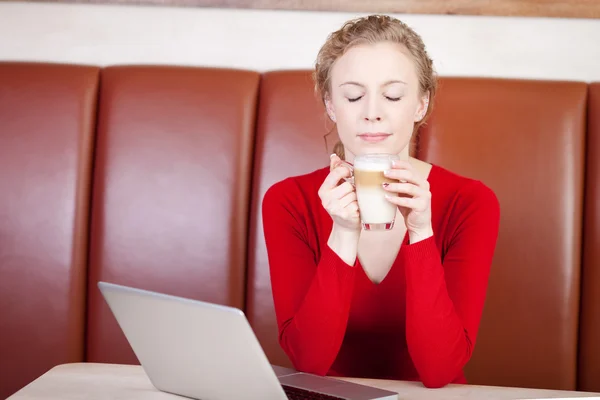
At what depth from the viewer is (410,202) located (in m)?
1.22

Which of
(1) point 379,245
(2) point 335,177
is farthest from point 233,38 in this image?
(2) point 335,177

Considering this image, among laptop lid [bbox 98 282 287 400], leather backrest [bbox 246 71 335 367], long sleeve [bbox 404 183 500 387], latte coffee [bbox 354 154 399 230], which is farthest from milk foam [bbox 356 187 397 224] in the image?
leather backrest [bbox 246 71 335 367]

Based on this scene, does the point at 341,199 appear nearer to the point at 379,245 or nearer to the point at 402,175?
the point at 402,175

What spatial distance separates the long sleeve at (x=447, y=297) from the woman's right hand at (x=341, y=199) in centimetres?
11

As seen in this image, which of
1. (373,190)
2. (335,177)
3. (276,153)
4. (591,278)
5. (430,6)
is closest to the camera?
(373,190)

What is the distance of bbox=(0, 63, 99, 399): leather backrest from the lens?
191cm

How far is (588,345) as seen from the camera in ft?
5.99

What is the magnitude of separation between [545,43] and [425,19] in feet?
1.09

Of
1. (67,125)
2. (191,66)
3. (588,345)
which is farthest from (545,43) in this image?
(67,125)

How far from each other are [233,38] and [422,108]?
0.73 metres

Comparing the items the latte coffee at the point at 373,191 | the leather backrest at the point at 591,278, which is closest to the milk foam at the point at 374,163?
the latte coffee at the point at 373,191

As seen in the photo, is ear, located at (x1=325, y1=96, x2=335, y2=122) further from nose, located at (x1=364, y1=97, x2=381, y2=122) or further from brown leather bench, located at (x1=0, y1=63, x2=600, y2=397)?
brown leather bench, located at (x1=0, y1=63, x2=600, y2=397)

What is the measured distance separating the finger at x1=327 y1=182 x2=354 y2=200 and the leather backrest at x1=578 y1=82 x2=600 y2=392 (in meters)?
0.84

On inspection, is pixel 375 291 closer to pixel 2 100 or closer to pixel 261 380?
pixel 261 380
